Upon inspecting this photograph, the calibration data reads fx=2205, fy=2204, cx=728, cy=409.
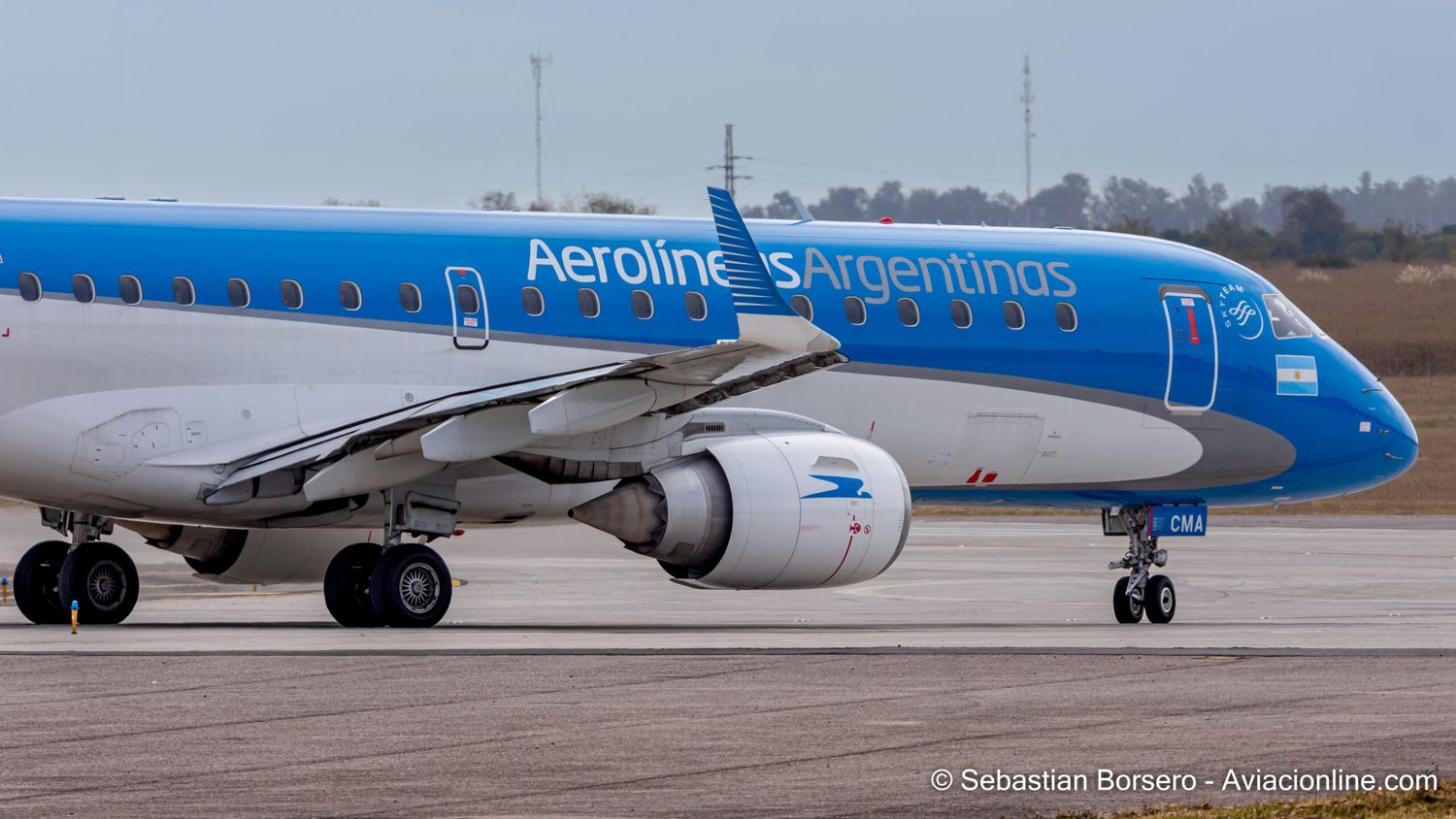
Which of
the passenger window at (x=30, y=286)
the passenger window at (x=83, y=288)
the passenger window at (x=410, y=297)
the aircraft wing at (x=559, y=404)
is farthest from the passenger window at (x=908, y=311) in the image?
the passenger window at (x=30, y=286)

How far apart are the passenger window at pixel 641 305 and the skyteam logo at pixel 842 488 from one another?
3061 millimetres

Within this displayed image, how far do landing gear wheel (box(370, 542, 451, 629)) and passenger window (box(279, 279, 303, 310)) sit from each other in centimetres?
240

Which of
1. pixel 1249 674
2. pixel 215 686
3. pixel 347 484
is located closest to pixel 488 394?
pixel 347 484

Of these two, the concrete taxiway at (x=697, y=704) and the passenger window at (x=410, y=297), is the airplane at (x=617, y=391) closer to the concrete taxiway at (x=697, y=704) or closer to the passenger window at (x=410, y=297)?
the passenger window at (x=410, y=297)

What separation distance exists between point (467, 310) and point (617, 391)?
261 centimetres

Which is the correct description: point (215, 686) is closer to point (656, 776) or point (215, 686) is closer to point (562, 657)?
point (562, 657)

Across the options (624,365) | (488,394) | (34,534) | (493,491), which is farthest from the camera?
(34,534)

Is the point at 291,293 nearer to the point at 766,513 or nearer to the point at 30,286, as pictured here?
the point at 30,286

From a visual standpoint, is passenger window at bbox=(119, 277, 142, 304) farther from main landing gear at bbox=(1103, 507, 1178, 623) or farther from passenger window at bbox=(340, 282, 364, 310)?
main landing gear at bbox=(1103, 507, 1178, 623)

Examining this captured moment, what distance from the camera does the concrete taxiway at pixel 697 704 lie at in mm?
10508

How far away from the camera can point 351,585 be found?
66.5 ft

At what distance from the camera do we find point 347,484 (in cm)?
1933

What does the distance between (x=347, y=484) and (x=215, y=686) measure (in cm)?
481

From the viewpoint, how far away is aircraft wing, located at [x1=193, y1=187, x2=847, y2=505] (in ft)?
57.0
